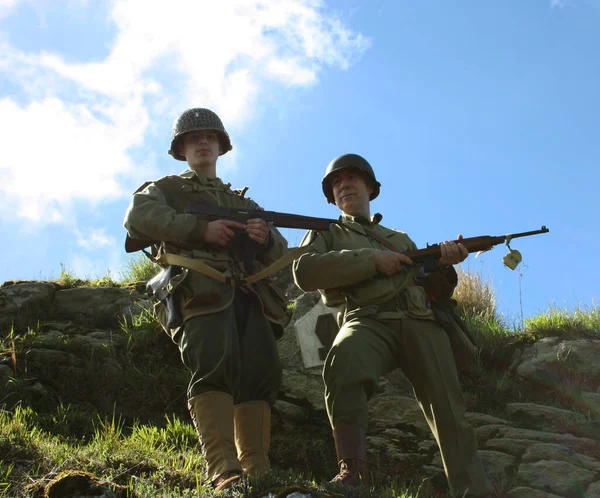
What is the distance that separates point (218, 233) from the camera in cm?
456

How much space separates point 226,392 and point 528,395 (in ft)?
12.7

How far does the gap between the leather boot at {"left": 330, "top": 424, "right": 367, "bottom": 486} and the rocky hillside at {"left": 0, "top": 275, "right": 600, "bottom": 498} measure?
1344 millimetres

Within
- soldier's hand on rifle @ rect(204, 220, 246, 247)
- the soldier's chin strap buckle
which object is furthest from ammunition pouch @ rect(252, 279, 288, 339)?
soldier's hand on rifle @ rect(204, 220, 246, 247)

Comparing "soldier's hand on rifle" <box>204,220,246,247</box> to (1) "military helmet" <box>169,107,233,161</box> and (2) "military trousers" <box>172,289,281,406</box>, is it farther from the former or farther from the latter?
(1) "military helmet" <box>169,107,233,161</box>

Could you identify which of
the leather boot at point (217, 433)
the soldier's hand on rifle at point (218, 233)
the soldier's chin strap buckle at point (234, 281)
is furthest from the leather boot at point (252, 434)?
the soldier's hand on rifle at point (218, 233)

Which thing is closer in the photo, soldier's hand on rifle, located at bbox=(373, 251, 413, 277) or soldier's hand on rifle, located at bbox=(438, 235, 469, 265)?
soldier's hand on rifle, located at bbox=(373, 251, 413, 277)

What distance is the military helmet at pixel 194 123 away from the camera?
513cm

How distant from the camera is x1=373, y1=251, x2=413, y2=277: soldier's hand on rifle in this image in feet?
15.9

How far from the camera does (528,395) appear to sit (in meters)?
6.94

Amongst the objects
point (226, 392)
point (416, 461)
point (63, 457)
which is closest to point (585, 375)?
point (416, 461)

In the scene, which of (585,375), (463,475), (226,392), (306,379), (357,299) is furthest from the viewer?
(585,375)

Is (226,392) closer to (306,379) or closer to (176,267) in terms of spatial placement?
(176,267)

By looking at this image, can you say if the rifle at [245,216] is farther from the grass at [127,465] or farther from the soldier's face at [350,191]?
the grass at [127,465]

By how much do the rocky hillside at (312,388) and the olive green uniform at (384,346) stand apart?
0.81 meters
